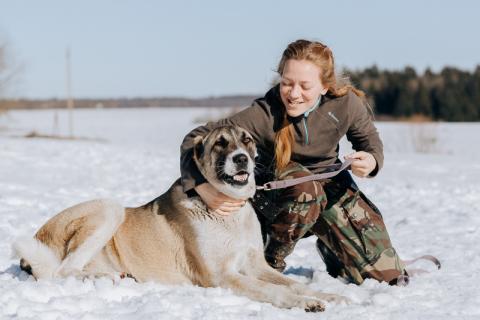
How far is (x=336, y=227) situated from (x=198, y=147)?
123cm

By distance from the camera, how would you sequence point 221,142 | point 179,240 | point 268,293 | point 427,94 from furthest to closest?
point 427,94, point 179,240, point 221,142, point 268,293

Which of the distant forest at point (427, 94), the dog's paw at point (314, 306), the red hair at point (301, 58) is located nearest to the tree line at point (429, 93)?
the distant forest at point (427, 94)

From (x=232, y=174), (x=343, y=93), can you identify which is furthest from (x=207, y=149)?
(x=343, y=93)

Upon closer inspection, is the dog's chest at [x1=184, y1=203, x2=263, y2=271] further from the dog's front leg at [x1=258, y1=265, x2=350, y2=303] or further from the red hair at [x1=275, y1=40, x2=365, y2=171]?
the red hair at [x1=275, y1=40, x2=365, y2=171]

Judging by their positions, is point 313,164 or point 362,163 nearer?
point 362,163

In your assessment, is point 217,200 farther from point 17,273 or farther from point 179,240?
point 17,273

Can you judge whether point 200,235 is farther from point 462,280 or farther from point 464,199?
point 464,199

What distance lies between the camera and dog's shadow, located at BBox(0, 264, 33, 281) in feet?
14.8

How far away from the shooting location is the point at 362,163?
462 cm

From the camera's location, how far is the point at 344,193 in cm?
501

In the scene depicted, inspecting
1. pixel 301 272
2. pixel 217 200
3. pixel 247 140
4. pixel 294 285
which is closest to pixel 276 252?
pixel 301 272

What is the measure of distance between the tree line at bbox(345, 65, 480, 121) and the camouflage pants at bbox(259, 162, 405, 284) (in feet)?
193

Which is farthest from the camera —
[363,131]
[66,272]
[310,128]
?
[363,131]

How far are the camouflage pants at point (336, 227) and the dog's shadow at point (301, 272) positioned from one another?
0.17 m
